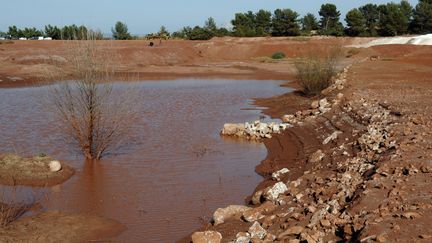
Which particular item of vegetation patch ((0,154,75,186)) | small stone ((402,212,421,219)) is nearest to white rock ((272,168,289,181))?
vegetation patch ((0,154,75,186))

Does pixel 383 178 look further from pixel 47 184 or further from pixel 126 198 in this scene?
pixel 47 184

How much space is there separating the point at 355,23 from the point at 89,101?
61930 millimetres

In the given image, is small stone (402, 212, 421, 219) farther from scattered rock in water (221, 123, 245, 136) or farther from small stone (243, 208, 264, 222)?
scattered rock in water (221, 123, 245, 136)

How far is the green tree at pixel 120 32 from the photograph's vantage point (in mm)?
80188

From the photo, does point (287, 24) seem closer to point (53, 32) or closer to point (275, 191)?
point (53, 32)

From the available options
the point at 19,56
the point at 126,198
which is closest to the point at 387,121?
the point at 126,198

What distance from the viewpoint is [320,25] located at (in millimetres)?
79562

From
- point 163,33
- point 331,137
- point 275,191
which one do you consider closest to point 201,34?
point 163,33

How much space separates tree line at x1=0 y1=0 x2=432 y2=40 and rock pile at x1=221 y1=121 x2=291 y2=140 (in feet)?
178

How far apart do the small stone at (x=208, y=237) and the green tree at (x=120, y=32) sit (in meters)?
75.0

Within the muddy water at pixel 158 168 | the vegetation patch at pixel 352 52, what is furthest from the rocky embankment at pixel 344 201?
the vegetation patch at pixel 352 52

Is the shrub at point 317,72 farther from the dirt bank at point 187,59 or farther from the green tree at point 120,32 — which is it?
the green tree at point 120,32

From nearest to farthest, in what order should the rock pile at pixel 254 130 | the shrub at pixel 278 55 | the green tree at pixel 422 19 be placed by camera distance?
the rock pile at pixel 254 130, the shrub at pixel 278 55, the green tree at pixel 422 19

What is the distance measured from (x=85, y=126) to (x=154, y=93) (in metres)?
16.7
